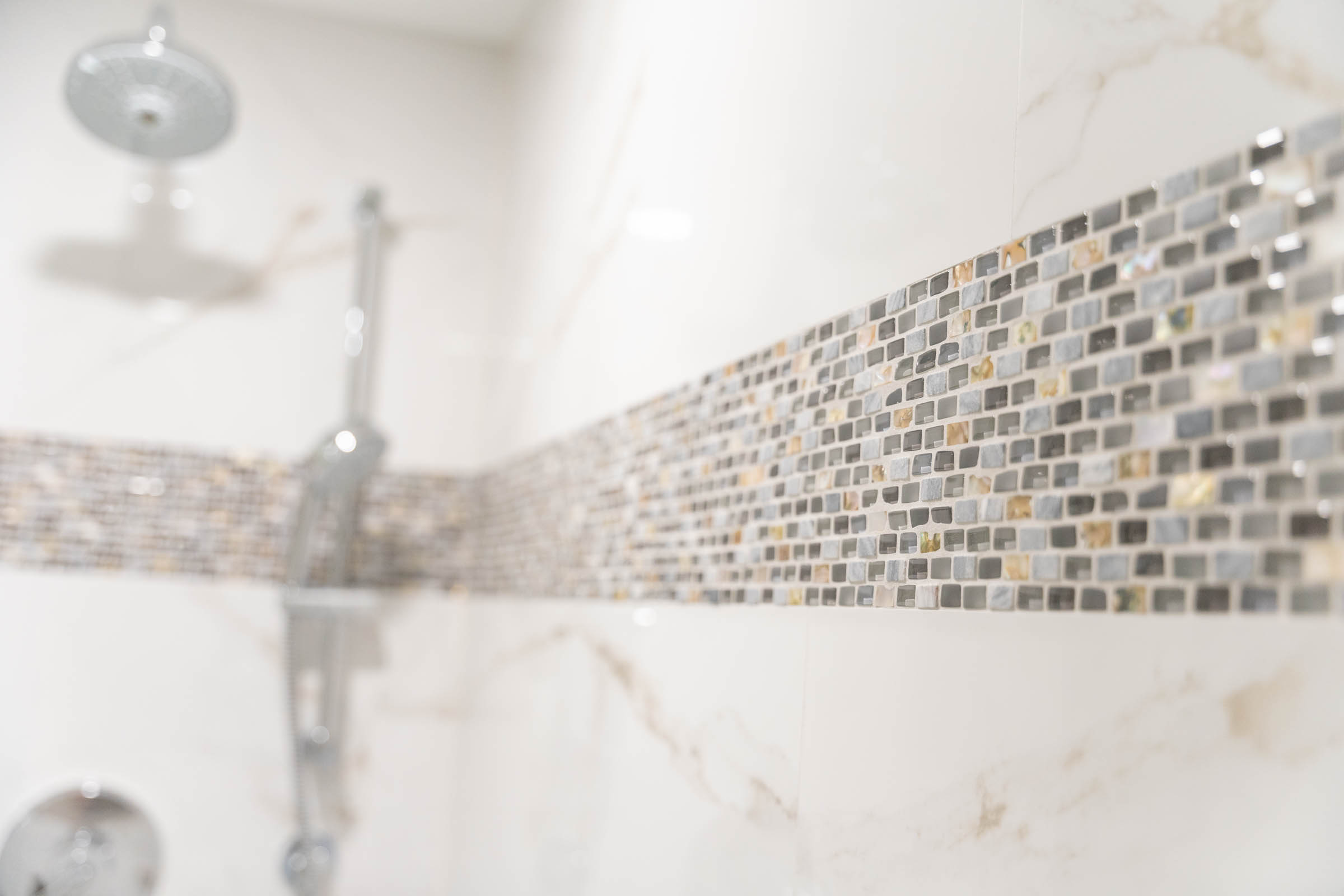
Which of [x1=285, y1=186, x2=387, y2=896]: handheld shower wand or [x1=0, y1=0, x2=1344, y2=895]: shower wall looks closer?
[x1=0, y1=0, x2=1344, y2=895]: shower wall

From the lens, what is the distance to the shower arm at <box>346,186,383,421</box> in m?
1.89

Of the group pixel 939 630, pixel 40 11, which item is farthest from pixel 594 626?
pixel 40 11

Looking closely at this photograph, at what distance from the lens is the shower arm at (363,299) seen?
1890 mm

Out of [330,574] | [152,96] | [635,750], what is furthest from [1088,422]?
[330,574]

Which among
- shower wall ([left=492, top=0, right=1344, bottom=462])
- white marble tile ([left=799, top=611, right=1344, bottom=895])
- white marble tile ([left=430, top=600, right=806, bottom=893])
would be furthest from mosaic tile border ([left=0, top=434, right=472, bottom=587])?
white marble tile ([left=799, top=611, right=1344, bottom=895])

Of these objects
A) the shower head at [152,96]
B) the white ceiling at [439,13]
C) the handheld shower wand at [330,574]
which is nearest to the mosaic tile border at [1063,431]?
the handheld shower wand at [330,574]

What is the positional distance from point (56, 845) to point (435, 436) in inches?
32.7

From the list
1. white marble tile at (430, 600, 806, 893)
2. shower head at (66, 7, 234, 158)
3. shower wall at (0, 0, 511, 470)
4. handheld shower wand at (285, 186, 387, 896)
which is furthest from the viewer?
shower wall at (0, 0, 511, 470)

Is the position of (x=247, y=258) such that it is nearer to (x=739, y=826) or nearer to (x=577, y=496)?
(x=577, y=496)

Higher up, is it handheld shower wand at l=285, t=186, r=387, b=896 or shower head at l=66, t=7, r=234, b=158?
shower head at l=66, t=7, r=234, b=158

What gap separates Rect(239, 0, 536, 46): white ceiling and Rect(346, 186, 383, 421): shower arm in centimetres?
31

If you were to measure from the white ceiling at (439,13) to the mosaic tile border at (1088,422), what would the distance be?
1.21 meters

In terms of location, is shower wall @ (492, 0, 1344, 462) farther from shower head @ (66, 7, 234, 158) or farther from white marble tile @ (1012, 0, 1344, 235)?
shower head @ (66, 7, 234, 158)

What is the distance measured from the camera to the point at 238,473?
181 cm
